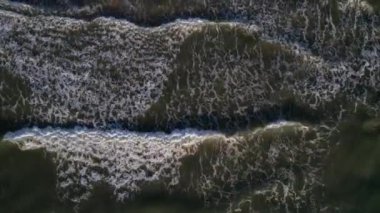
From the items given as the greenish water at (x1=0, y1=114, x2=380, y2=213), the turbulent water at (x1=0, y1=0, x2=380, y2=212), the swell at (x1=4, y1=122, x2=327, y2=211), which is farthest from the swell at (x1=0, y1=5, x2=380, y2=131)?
the greenish water at (x1=0, y1=114, x2=380, y2=213)

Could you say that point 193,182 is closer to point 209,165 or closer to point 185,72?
point 209,165

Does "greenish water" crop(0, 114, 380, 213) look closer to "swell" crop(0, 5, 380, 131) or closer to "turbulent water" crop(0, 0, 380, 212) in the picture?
"turbulent water" crop(0, 0, 380, 212)

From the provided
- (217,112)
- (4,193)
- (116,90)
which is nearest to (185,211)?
(217,112)

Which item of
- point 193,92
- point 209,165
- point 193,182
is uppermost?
point 193,92

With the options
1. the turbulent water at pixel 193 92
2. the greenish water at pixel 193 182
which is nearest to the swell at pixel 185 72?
the turbulent water at pixel 193 92

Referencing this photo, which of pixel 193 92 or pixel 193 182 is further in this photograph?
pixel 193 92

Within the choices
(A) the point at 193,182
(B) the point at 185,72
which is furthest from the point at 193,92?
(A) the point at 193,182

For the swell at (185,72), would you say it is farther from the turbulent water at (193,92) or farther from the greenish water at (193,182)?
the greenish water at (193,182)

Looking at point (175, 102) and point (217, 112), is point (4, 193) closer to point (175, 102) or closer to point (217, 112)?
point (175, 102)
